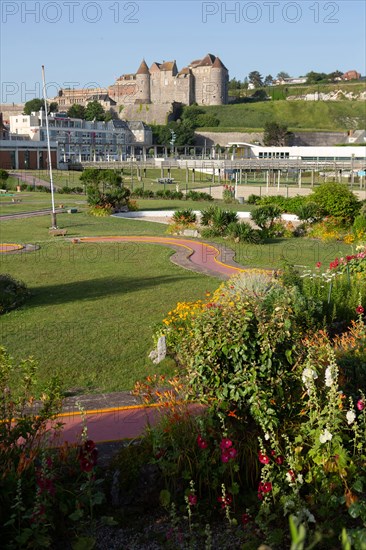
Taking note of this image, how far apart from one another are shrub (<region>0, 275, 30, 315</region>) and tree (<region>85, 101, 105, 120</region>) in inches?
4180

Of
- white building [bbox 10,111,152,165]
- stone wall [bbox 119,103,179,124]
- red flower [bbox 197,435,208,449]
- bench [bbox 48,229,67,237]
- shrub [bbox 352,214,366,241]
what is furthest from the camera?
stone wall [bbox 119,103,179,124]

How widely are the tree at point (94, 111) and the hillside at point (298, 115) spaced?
21.0 m

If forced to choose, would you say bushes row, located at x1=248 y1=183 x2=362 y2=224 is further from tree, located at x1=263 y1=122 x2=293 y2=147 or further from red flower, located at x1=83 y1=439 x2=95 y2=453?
tree, located at x1=263 y1=122 x2=293 y2=147

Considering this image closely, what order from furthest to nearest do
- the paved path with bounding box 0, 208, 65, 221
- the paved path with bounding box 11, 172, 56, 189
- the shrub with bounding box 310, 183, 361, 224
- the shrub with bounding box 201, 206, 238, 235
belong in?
1. the paved path with bounding box 11, 172, 56, 189
2. the paved path with bounding box 0, 208, 65, 221
3. the shrub with bounding box 310, 183, 361, 224
4. the shrub with bounding box 201, 206, 238, 235

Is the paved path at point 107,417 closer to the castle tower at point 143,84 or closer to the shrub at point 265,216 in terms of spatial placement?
the shrub at point 265,216

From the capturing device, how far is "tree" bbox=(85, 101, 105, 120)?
372 feet

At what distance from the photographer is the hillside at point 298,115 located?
370ft

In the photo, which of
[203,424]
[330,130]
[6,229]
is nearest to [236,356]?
[203,424]

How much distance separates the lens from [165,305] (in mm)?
10727

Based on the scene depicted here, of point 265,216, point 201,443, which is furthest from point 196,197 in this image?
point 201,443

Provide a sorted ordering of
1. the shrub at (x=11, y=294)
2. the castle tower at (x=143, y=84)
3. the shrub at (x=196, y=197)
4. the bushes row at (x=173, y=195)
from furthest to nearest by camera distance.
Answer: the castle tower at (x=143, y=84)
the bushes row at (x=173, y=195)
the shrub at (x=196, y=197)
the shrub at (x=11, y=294)

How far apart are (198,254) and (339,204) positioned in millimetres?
7364

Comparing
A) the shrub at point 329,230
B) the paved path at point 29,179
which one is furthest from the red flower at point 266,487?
the paved path at point 29,179

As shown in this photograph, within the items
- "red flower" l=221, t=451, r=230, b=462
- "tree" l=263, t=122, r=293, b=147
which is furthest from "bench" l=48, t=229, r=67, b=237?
"tree" l=263, t=122, r=293, b=147
